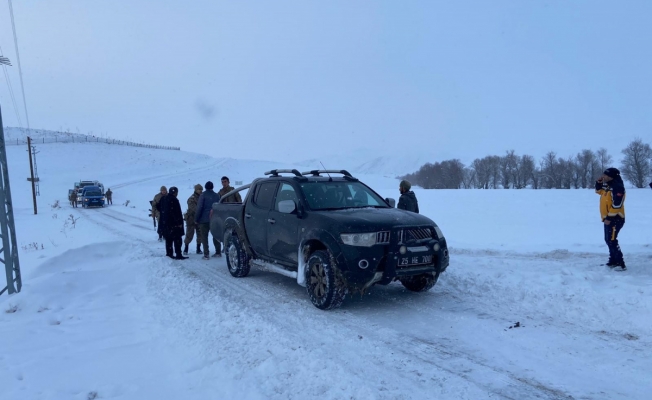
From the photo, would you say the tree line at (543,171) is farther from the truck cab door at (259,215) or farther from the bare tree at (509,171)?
the truck cab door at (259,215)

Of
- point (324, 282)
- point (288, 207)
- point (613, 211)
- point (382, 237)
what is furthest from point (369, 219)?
point (613, 211)

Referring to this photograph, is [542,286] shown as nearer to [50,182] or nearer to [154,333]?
[154,333]

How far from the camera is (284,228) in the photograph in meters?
7.21

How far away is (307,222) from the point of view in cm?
669

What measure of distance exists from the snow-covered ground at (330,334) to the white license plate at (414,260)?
2.14 ft

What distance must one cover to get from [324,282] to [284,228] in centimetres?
134

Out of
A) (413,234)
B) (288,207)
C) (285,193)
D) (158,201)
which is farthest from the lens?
(158,201)

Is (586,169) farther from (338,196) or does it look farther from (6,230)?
(6,230)

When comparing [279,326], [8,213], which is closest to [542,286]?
[279,326]

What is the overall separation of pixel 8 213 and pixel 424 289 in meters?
6.66

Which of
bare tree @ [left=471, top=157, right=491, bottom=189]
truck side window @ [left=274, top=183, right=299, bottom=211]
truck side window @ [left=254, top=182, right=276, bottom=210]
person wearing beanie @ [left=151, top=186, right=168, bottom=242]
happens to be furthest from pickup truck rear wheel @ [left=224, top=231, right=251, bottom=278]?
bare tree @ [left=471, top=157, right=491, bottom=189]

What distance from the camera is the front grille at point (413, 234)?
6.06m

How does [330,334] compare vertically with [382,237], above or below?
below

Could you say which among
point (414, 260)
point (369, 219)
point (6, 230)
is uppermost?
point (6, 230)
